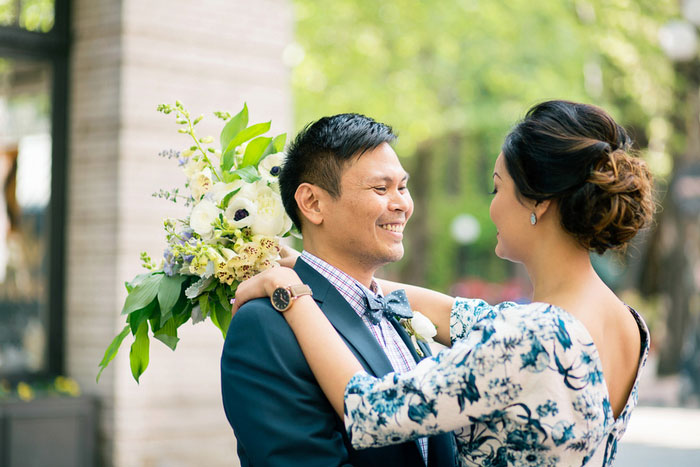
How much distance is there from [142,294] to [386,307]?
801mm

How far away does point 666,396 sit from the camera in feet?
47.5

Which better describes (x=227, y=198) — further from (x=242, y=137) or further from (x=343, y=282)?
(x=343, y=282)

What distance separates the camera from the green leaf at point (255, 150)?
2.97 meters

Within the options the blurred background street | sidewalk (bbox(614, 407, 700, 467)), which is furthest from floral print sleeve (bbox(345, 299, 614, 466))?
sidewalk (bbox(614, 407, 700, 467))

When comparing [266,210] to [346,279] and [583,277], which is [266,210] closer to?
[346,279]

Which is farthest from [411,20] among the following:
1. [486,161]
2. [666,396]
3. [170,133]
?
[486,161]

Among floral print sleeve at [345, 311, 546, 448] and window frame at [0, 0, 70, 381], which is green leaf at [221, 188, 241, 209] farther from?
window frame at [0, 0, 70, 381]

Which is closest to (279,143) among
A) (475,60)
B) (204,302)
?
(204,302)

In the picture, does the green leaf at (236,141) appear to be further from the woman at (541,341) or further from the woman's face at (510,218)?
the woman's face at (510,218)

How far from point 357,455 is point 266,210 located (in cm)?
84

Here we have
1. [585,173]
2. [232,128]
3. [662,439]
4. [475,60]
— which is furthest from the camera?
[475,60]

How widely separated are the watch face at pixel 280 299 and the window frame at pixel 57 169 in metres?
4.76

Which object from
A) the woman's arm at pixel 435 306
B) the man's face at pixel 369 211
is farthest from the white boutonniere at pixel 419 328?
the man's face at pixel 369 211

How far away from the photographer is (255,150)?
2.97m
